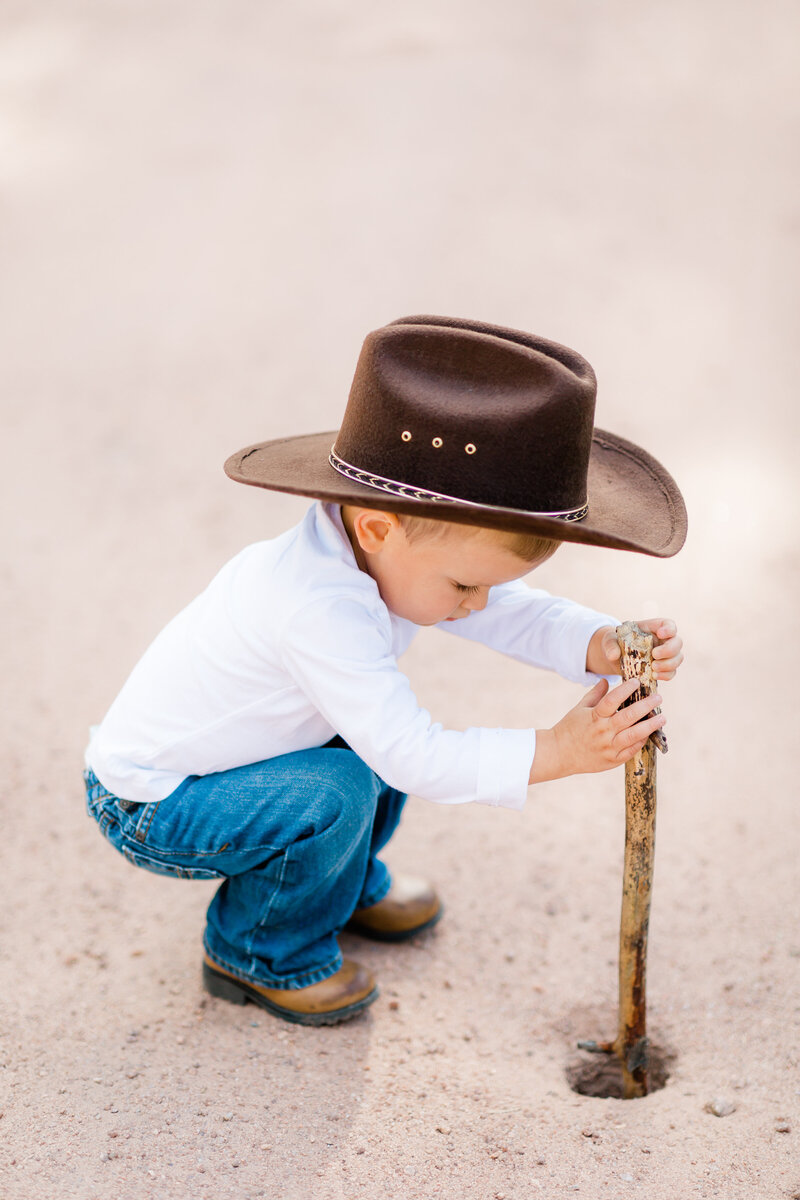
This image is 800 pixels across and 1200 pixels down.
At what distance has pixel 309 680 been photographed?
1.45m

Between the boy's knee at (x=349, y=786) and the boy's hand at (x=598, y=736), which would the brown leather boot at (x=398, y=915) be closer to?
the boy's knee at (x=349, y=786)

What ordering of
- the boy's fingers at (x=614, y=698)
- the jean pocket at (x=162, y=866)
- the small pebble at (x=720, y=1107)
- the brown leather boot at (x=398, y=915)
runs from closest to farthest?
the boy's fingers at (x=614, y=698), the small pebble at (x=720, y=1107), the jean pocket at (x=162, y=866), the brown leather boot at (x=398, y=915)

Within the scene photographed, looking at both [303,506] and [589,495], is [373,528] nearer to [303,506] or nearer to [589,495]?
[589,495]

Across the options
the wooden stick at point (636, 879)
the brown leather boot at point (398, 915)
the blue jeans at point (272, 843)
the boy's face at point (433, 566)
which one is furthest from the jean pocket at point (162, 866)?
the wooden stick at point (636, 879)

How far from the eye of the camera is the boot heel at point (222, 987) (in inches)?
73.1

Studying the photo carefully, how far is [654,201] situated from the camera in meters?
4.79

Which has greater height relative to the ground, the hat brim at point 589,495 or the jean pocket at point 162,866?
the hat brim at point 589,495

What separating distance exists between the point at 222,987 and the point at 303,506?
77.4 inches

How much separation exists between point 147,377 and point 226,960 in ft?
9.57

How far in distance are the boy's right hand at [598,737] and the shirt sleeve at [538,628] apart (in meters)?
0.29

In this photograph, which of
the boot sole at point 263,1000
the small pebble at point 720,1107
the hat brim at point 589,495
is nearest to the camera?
the hat brim at point 589,495

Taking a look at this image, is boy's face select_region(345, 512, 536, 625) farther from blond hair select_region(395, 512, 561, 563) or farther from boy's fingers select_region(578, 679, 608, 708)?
boy's fingers select_region(578, 679, 608, 708)

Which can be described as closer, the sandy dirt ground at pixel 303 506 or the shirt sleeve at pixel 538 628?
the sandy dirt ground at pixel 303 506

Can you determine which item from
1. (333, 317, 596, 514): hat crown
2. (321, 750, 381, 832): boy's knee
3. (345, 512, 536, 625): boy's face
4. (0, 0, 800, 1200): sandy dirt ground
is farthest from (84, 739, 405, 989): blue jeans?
(333, 317, 596, 514): hat crown
